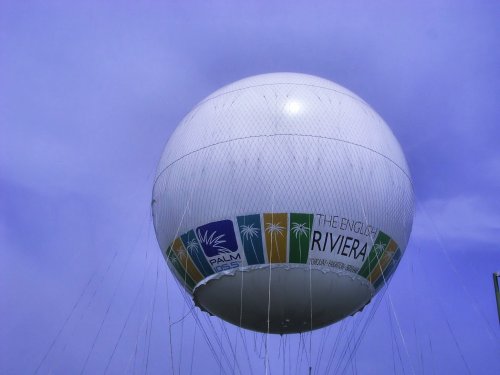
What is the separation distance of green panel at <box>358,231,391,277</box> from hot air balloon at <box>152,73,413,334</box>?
3cm

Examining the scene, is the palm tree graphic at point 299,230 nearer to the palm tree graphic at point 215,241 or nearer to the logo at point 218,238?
the logo at point 218,238

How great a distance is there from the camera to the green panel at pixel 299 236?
1606 centimetres

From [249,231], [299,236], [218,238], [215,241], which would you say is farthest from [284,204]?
[215,241]

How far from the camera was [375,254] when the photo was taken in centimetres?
1728

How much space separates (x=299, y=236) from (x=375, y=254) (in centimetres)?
240

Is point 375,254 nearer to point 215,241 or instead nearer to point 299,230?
point 299,230

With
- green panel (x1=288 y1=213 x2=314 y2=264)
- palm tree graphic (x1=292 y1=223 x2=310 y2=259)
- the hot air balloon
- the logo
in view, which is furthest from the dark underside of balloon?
palm tree graphic (x1=292 y1=223 x2=310 y2=259)

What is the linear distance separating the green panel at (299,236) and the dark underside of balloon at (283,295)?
0.81ft

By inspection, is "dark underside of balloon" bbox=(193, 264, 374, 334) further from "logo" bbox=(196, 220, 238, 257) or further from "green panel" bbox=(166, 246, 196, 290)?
"logo" bbox=(196, 220, 238, 257)

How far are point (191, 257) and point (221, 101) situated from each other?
4334 millimetres

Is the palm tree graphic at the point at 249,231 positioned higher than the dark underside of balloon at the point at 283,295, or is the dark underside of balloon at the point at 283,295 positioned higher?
the palm tree graphic at the point at 249,231

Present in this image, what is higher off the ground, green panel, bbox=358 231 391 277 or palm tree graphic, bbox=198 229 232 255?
green panel, bbox=358 231 391 277

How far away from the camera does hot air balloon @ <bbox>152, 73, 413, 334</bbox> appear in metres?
16.2

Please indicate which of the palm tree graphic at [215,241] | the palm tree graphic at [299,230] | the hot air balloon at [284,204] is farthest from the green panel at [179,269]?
the palm tree graphic at [299,230]
